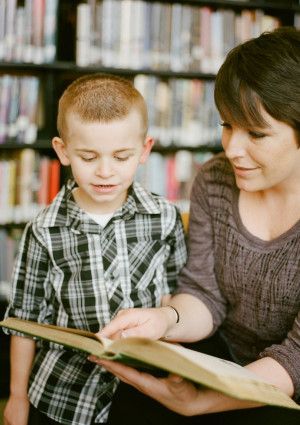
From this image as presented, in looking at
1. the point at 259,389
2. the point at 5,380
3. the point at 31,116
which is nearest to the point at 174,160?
the point at 31,116

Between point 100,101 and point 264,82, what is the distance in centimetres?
35

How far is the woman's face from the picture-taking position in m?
1.12

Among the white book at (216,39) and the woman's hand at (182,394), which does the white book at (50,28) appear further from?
the woman's hand at (182,394)

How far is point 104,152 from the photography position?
118 centimetres

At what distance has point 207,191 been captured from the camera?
53.9 inches

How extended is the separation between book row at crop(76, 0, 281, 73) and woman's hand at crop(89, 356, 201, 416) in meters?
1.55

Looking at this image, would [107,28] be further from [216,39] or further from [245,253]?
[245,253]

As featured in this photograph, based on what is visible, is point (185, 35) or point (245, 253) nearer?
point (245, 253)

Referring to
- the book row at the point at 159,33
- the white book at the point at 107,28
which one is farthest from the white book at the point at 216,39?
the white book at the point at 107,28

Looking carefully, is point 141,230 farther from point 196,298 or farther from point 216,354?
point 216,354

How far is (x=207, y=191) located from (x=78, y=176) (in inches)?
13.3

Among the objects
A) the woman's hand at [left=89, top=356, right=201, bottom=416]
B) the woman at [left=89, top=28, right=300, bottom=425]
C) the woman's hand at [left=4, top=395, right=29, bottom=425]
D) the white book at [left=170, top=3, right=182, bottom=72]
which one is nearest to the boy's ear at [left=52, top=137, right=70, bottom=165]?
the woman at [left=89, top=28, right=300, bottom=425]

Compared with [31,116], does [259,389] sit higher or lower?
lower

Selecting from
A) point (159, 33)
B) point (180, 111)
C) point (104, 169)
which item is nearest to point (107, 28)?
point (159, 33)
